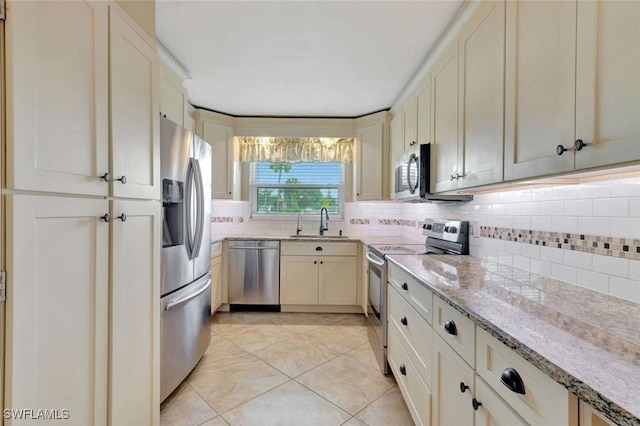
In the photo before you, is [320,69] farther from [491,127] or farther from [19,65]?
[19,65]

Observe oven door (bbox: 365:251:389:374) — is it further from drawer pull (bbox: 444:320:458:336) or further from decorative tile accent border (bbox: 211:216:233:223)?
decorative tile accent border (bbox: 211:216:233:223)

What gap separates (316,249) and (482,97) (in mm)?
2344

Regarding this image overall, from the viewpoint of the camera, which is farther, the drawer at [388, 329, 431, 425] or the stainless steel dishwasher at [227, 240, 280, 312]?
the stainless steel dishwasher at [227, 240, 280, 312]

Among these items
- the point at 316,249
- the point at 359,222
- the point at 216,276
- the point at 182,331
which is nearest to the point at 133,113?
the point at 182,331

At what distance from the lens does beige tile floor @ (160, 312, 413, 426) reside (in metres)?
1.70

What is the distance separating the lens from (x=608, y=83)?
793 millimetres

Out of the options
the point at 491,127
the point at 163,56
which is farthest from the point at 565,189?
the point at 163,56

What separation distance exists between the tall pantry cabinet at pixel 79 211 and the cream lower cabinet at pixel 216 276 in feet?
5.67

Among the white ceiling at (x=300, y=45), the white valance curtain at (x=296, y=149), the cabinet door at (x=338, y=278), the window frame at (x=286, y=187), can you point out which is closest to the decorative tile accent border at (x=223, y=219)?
the window frame at (x=286, y=187)

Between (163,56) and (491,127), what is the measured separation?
2.23 meters

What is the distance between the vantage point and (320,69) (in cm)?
234

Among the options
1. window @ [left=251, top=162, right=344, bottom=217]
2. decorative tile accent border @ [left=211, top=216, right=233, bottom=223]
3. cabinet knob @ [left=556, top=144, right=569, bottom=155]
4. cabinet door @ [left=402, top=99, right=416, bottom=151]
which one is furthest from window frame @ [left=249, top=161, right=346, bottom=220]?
cabinet knob @ [left=556, top=144, right=569, bottom=155]

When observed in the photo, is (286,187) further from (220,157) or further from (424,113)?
(424,113)

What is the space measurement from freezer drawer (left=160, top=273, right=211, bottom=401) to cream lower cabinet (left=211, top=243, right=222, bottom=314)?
851 mm
